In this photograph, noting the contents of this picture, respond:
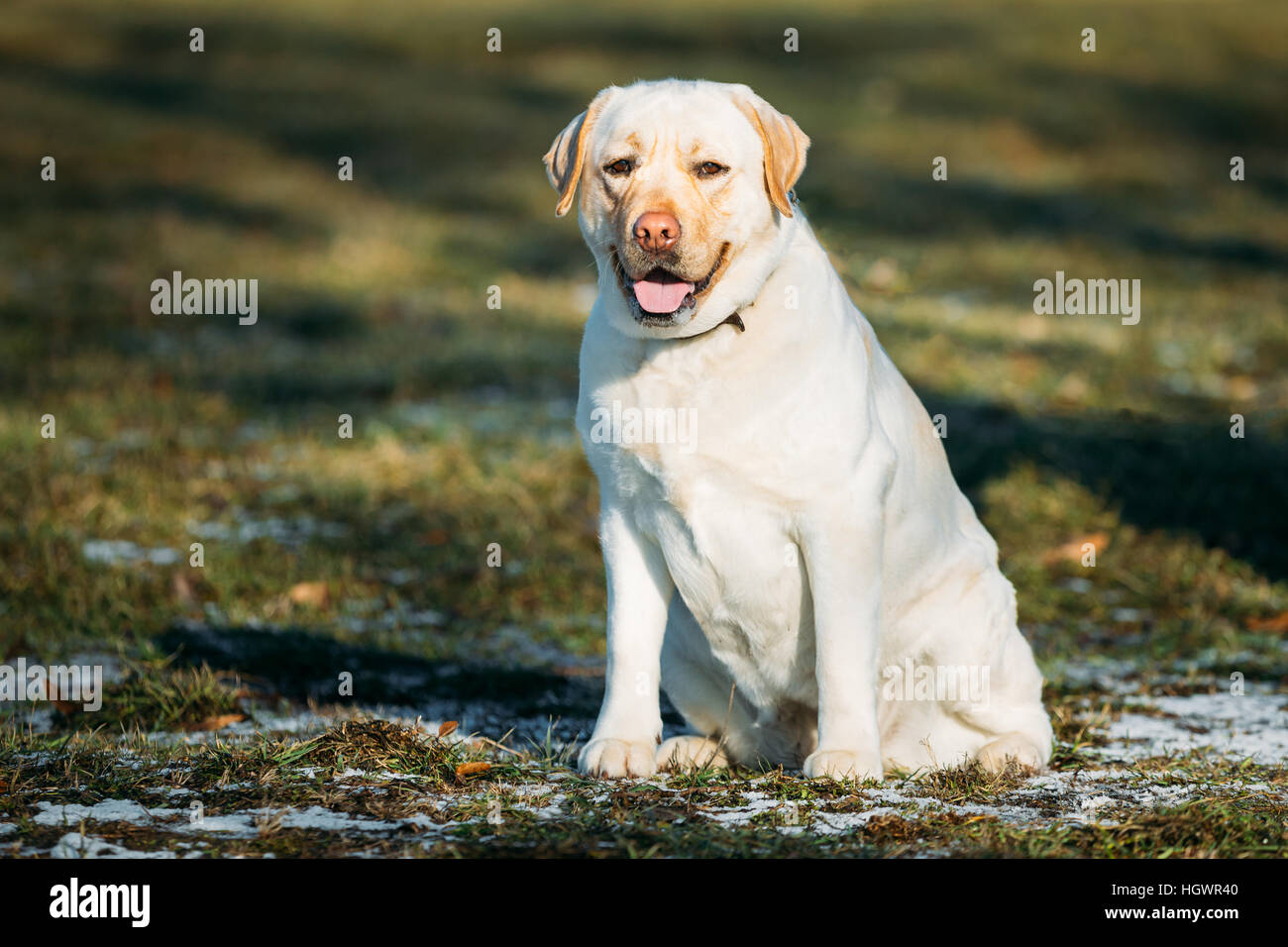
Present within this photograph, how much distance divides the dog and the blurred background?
175 centimetres

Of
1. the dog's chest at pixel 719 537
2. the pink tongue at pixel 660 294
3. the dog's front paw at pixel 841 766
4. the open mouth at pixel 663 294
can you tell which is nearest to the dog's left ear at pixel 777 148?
the open mouth at pixel 663 294

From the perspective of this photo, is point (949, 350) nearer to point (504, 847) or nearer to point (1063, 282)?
point (1063, 282)

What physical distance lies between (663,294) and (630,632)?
95 centimetres

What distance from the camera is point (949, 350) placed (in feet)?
36.5

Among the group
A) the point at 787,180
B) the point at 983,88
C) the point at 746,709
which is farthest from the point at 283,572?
the point at 983,88

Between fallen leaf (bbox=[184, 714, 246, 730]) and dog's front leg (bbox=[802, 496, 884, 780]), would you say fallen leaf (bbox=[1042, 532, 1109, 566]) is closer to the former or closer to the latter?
dog's front leg (bbox=[802, 496, 884, 780])

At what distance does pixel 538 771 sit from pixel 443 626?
255 centimetres

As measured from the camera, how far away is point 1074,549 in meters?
A: 7.37

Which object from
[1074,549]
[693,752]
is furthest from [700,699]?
[1074,549]

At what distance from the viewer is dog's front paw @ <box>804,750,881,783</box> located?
3879 mm

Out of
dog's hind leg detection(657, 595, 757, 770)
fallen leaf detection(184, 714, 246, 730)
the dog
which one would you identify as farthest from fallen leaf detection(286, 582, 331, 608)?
the dog

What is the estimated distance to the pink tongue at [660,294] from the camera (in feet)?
12.7

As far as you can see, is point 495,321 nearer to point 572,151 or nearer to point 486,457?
point 486,457

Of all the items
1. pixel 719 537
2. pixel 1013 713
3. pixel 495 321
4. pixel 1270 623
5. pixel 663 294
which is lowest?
pixel 1013 713
